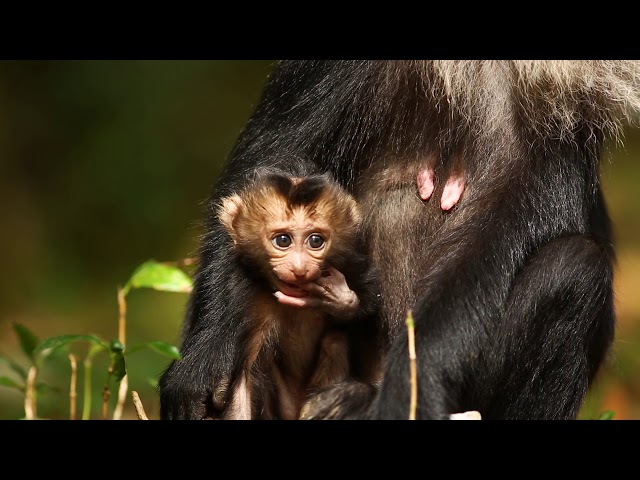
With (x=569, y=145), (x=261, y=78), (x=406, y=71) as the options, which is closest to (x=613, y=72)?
(x=569, y=145)

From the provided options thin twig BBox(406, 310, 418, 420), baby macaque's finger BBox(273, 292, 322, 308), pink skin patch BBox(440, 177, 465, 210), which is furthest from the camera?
pink skin patch BBox(440, 177, 465, 210)

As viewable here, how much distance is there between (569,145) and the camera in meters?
3.98

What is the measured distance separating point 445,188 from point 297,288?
0.70 metres

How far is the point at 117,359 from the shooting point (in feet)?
12.0

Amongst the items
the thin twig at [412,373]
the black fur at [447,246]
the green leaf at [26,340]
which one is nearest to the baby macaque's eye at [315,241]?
the black fur at [447,246]

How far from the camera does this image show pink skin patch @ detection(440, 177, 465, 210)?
407 centimetres

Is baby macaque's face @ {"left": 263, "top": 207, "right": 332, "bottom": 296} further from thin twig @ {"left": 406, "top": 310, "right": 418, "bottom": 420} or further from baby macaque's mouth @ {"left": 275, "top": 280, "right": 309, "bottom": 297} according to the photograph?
thin twig @ {"left": 406, "top": 310, "right": 418, "bottom": 420}

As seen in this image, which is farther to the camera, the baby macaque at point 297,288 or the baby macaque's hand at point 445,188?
the baby macaque's hand at point 445,188

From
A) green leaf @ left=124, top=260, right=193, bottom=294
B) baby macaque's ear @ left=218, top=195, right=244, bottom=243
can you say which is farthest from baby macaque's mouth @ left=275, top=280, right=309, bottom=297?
green leaf @ left=124, top=260, right=193, bottom=294

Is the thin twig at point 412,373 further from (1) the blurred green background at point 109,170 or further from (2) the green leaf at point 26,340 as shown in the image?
(1) the blurred green background at point 109,170

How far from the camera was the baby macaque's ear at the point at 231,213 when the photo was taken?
4.10 meters

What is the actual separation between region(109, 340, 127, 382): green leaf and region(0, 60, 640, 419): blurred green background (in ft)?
17.4

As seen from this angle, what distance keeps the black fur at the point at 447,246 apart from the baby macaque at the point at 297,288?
0.11m

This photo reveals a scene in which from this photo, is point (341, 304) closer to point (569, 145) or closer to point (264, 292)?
point (264, 292)
